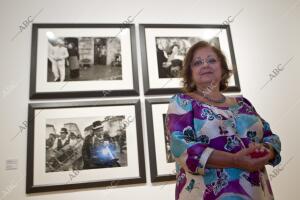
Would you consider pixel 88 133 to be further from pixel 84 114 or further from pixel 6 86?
pixel 6 86

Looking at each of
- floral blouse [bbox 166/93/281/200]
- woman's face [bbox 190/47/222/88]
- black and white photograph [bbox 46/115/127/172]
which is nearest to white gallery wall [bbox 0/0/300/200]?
black and white photograph [bbox 46/115/127/172]

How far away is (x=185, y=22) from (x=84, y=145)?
1.15 m

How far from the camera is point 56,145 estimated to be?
1721mm

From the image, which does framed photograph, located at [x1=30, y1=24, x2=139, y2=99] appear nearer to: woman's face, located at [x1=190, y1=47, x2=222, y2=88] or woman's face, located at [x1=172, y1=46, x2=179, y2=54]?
woman's face, located at [x1=172, y1=46, x2=179, y2=54]

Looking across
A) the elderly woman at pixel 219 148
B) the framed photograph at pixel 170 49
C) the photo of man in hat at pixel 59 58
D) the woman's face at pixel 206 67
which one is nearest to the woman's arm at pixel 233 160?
the elderly woman at pixel 219 148

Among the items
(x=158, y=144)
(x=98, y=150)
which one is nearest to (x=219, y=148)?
(x=158, y=144)

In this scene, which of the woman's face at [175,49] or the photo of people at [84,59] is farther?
the woman's face at [175,49]

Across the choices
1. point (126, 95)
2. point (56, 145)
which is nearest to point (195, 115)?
point (126, 95)

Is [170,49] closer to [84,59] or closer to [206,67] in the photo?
[84,59]

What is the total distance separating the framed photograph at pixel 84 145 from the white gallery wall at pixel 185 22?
0.05 m

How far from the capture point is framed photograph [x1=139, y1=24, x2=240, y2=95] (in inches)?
76.1

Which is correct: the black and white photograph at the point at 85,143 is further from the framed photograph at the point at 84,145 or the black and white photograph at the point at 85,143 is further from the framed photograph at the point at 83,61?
the framed photograph at the point at 83,61

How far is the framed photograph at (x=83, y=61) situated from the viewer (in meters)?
1.83

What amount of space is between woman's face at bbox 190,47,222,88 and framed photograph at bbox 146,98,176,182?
0.63 meters
